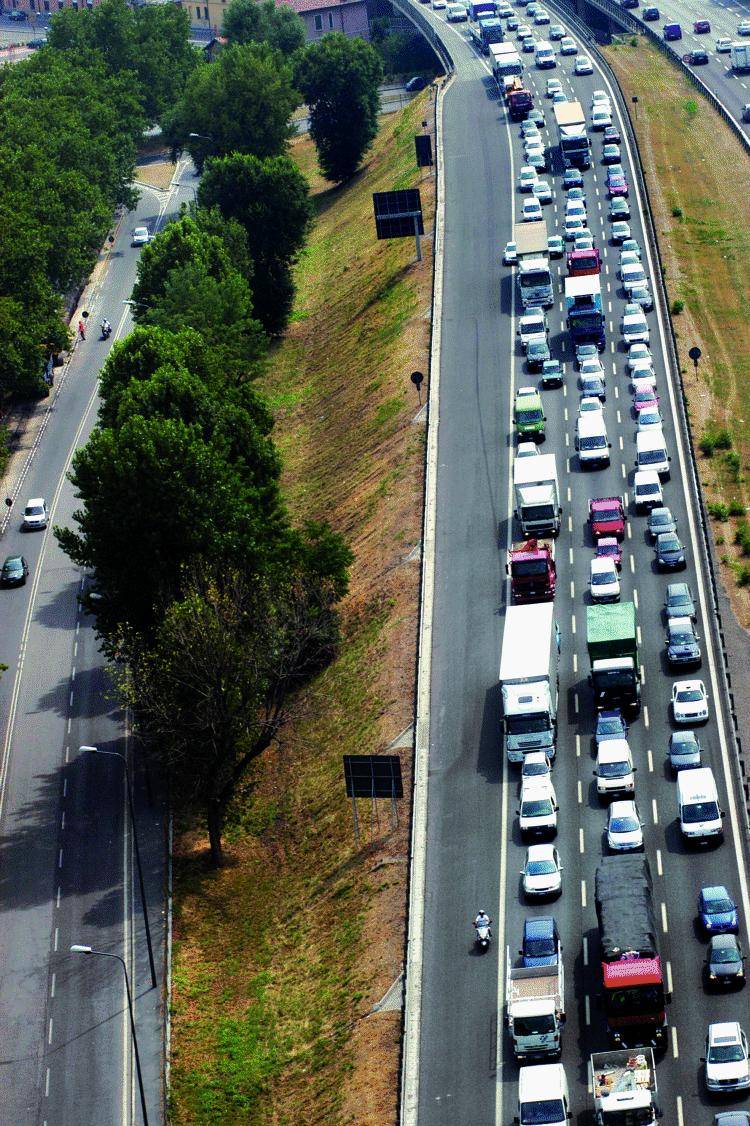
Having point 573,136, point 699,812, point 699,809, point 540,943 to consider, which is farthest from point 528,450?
point 573,136

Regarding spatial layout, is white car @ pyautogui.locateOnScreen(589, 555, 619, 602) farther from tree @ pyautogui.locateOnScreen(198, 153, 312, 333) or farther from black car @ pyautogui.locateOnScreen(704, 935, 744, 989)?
tree @ pyautogui.locateOnScreen(198, 153, 312, 333)

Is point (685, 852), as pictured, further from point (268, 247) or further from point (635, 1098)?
point (268, 247)

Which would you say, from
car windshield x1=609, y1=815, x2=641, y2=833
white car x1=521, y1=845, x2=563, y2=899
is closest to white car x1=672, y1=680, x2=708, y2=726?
car windshield x1=609, y1=815, x2=641, y2=833

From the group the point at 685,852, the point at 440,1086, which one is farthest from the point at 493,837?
the point at 440,1086

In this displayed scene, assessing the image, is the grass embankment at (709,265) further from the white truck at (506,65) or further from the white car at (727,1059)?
the white car at (727,1059)

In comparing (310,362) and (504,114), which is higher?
(504,114)

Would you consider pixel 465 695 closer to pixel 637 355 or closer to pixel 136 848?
pixel 136 848

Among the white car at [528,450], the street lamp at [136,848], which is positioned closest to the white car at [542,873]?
the street lamp at [136,848]
